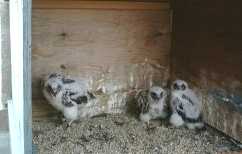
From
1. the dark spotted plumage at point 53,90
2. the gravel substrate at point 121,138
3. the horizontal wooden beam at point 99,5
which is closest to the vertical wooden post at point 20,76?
the gravel substrate at point 121,138

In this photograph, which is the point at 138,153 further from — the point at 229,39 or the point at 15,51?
the point at 15,51

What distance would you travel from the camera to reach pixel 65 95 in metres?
2.21

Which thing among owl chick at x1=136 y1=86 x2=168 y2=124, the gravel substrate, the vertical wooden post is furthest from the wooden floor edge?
the vertical wooden post

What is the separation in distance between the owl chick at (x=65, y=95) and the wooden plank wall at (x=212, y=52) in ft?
2.06

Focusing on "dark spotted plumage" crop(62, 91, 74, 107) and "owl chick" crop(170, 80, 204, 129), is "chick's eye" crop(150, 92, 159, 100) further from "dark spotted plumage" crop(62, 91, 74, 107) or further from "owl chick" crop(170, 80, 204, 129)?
"dark spotted plumage" crop(62, 91, 74, 107)

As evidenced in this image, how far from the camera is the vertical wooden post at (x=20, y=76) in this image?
823mm

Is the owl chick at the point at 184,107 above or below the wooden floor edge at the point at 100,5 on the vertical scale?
below

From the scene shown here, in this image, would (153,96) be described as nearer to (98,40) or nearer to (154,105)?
(154,105)

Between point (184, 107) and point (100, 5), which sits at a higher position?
point (100, 5)

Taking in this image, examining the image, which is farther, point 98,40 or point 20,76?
point 98,40

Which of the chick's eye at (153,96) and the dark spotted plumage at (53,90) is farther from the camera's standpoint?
the chick's eye at (153,96)

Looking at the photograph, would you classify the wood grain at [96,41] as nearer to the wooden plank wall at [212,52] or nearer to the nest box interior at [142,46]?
the nest box interior at [142,46]

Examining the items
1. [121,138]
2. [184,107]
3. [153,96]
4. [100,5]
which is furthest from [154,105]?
[100,5]

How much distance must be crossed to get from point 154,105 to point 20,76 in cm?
155
